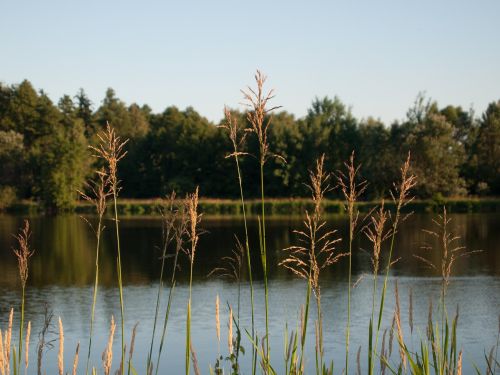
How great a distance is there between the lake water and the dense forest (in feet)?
60.0

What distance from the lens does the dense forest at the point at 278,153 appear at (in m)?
49.2

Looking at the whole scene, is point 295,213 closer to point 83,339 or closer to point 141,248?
point 141,248

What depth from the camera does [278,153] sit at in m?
49.9

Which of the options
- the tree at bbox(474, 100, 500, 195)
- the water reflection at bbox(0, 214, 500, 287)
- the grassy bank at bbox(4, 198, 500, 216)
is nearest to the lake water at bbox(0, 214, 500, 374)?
the water reflection at bbox(0, 214, 500, 287)

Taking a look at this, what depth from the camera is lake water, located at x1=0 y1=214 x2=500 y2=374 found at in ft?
39.8

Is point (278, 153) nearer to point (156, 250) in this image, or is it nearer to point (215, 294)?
point (156, 250)

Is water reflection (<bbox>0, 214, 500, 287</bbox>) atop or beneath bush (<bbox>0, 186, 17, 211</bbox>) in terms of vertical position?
beneath

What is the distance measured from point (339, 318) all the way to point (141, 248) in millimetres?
14647

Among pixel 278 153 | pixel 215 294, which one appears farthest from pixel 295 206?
pixel 215 294

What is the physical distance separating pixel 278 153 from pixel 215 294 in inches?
1290

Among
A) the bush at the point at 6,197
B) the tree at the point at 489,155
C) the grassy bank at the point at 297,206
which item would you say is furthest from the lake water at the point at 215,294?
the bush at the point at 6,197

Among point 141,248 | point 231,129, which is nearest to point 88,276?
point 141,248

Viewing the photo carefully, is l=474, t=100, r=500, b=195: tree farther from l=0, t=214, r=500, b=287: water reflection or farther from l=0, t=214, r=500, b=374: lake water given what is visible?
l=0, t=214, r=500, b=374: lake water

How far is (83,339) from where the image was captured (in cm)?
1309
